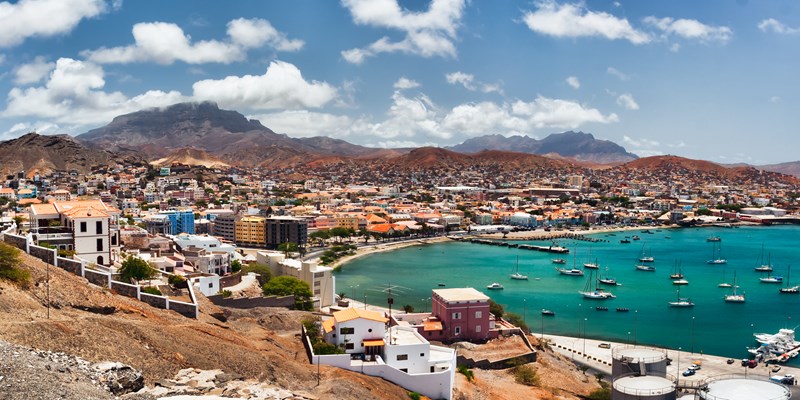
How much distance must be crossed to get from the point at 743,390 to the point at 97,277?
10622 mm

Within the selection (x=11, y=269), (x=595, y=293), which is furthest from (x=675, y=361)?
(x=11, y=269)

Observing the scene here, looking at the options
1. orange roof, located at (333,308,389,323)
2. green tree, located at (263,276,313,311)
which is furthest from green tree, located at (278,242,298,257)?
orange roof, located at (333,308,389,323)

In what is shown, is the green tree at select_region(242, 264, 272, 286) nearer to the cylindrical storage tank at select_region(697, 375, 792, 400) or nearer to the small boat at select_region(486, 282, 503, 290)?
the small boat at select_region(486, 282, 503, 290)

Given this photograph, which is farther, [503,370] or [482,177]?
[482,177]

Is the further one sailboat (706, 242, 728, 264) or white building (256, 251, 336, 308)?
sailboat (706, 242, 728, 264)

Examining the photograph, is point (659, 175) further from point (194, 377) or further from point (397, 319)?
point (194, 377)

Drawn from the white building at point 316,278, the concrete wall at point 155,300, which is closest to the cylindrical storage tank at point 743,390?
the concrete wall at point 155,300

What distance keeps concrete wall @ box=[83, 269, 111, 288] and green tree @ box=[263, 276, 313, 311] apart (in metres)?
6.84

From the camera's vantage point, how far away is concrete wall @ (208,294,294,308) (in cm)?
1573

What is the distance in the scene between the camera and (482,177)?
373 ft

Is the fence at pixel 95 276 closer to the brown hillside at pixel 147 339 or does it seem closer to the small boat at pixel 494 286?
the brown hillside at pixel 147 339

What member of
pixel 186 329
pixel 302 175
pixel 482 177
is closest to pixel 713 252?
pixel 186 329

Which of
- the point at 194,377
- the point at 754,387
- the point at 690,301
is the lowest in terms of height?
the point at 690,301

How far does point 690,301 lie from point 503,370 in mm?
14171
